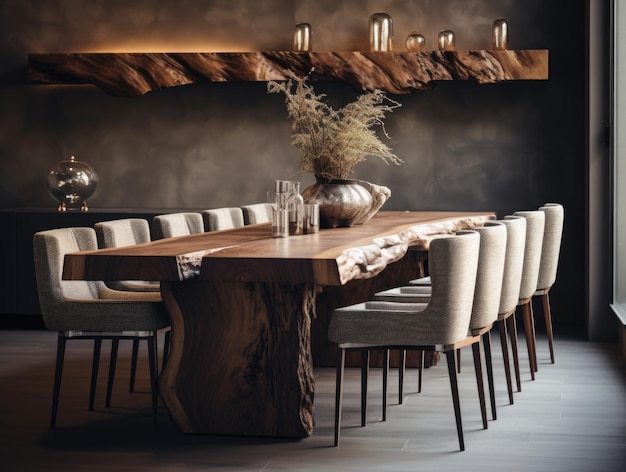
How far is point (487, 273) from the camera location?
4.12 metres

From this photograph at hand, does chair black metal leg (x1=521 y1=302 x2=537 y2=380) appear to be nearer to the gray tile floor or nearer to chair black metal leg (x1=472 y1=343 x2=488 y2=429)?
the gray tile floor

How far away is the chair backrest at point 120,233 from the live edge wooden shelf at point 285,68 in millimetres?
2337

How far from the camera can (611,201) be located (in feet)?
21.6

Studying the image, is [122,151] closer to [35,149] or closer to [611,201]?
[35,149]

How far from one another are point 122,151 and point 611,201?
3677 millimetres

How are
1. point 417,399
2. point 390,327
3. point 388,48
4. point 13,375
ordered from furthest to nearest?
1. point 388,48
2. point 13,375
3. point 417,399
4. point 390,327

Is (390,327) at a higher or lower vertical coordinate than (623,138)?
lower

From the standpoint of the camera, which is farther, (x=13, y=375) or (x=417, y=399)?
(x=13, y=375)

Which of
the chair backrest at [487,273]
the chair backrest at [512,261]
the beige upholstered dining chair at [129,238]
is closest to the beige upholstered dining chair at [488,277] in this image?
the chair backrest at [487,273]

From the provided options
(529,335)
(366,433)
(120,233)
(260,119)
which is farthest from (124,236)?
(260,119)

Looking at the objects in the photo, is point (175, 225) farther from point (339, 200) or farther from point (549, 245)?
point (549, 245)

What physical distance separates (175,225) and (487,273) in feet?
6.18

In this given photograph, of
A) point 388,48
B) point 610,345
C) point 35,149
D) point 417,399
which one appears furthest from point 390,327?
point 35,149

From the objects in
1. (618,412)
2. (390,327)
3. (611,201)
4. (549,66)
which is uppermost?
(549,66)
